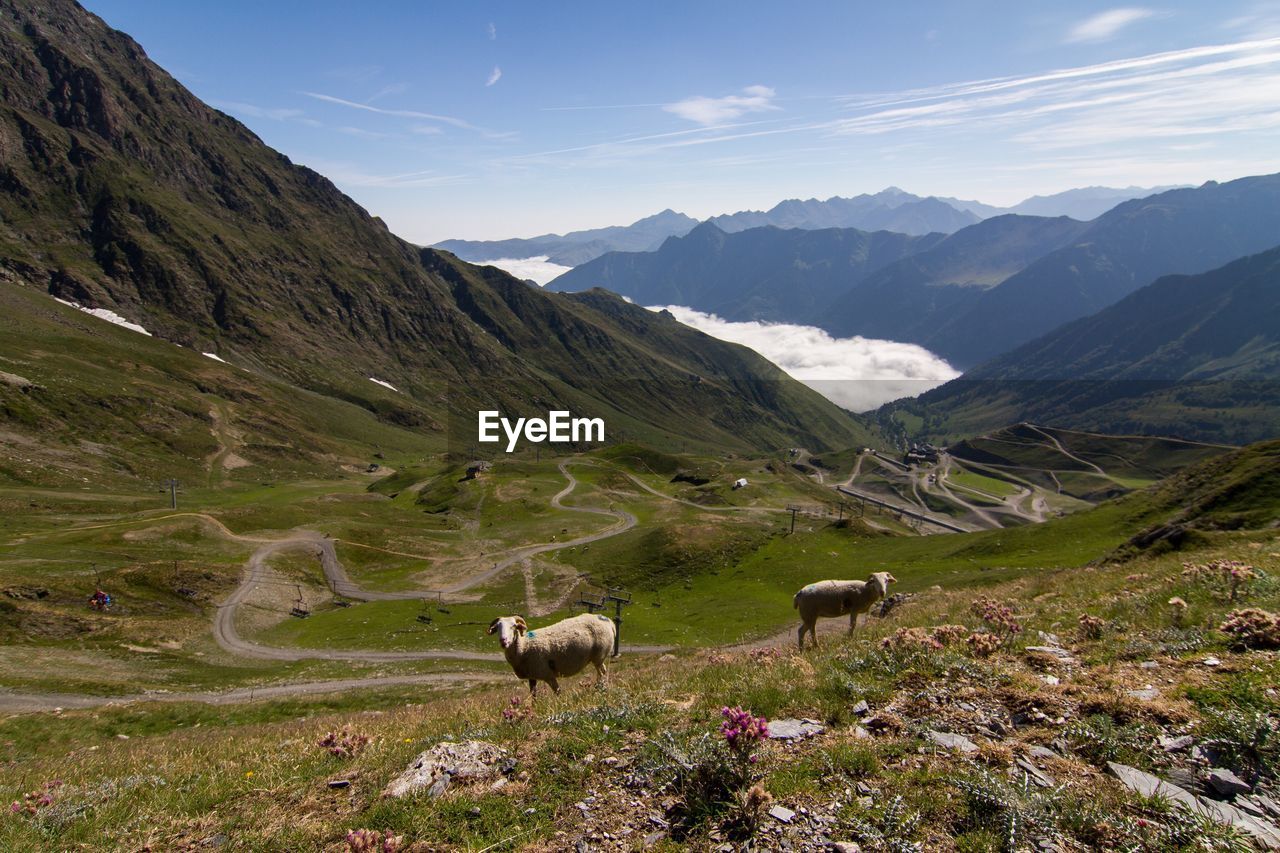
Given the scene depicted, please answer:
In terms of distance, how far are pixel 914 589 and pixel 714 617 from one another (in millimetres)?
19058

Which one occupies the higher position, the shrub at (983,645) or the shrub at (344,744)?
the shrub at (983,645)

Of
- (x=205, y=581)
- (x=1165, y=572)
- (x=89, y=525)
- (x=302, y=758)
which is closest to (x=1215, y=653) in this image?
(x=1165, y=572)

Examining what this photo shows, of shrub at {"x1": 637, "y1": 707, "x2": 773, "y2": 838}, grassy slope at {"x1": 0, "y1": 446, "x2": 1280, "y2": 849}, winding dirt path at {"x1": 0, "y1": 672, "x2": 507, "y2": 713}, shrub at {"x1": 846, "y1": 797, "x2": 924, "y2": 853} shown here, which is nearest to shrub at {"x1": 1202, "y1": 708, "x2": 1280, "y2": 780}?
grassy slope at {"x1": 0, "y1": 446, "x2": 1280, "y2": 849}

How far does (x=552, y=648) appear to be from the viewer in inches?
714

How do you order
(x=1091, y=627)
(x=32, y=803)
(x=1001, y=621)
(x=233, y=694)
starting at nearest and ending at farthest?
(x=32, y=803), (x=1091, y=627), (x=1001, y=621), (x=233, y=694)

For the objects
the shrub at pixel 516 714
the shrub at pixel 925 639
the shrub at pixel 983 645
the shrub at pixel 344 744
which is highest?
the shrub at pixel 983 645

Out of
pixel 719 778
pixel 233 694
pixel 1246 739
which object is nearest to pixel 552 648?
pixel 719 778

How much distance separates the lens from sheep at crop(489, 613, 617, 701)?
58.4ft

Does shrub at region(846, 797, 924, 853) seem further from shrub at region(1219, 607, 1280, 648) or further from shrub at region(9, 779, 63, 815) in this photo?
shrub at region(9, 779, 63, 815)

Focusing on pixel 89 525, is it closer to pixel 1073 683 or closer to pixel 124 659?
pixel 124 659

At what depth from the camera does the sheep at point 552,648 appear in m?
17.8

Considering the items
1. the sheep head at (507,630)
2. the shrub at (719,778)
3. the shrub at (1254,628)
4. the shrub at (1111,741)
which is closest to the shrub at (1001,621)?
the shrub at (1254,628)

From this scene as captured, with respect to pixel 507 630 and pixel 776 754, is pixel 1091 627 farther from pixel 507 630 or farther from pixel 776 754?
pixel 507 630

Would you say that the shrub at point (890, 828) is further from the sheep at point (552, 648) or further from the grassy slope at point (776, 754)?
the sheep at point (552, 648)
